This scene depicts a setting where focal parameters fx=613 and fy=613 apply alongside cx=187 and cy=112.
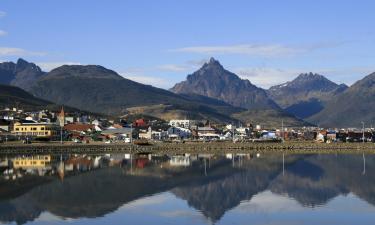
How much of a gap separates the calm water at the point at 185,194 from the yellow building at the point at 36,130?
62.7 meters

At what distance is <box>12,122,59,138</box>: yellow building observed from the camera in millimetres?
135625

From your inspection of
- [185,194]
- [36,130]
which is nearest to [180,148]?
[36,130]

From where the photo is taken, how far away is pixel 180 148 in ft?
380

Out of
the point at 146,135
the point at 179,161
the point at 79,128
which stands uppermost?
the point at 79,128

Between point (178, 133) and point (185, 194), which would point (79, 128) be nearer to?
point (178, 133)

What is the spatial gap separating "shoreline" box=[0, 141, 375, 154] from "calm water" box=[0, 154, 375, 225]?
30.9 meters

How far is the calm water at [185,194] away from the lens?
34.7 metres

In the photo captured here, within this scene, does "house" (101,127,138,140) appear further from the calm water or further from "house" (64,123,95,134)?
the calm water

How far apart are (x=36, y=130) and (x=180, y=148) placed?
38673 mm

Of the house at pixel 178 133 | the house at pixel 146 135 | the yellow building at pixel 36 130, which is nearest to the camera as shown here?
the yellow building at pixel 36 130

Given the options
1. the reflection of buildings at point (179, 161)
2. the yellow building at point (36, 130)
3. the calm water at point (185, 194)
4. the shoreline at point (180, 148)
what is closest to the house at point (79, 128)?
the yellow building at point (36, 130)

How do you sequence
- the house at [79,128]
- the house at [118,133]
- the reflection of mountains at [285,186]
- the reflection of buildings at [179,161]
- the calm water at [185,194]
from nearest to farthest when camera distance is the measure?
the calm water at [185,194] < the reflection of mountains at [285,186] < the reflection of buildings at [179,161] < the house at [118,133] < the house at [79,128]

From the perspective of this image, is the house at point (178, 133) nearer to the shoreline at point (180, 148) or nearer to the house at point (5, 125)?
the house at point (5, 125)

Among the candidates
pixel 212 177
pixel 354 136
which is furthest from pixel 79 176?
pixel 354 136
